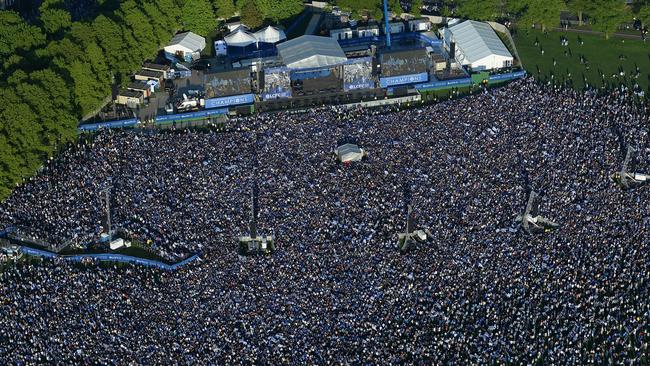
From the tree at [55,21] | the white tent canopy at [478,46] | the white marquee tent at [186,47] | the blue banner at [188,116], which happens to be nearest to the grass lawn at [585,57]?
the white tent canopy at [478,46]

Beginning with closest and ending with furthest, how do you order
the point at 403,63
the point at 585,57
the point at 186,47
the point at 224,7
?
the point at 403,63
the point at 585,57
the point at 186,47
the point at 224,7

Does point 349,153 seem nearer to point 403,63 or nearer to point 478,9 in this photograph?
point 403,63

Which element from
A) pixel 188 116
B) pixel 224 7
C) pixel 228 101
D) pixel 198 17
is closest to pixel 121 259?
pixel 188 116

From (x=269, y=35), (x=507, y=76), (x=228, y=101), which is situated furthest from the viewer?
(x=269, y=35)

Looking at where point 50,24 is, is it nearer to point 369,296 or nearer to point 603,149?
point 369,296

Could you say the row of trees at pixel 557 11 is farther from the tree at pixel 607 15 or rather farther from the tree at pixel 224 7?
the tree at pixel 224 7

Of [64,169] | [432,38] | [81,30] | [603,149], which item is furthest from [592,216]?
[81,30]

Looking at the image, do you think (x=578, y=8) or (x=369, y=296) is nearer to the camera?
(x=369, y=296)
